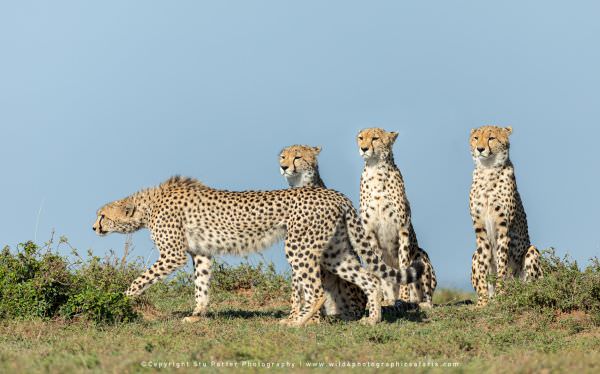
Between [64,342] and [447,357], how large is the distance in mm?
2859

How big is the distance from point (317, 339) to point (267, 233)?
1326 mm

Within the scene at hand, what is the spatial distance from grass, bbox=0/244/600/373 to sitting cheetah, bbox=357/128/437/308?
0.35 m

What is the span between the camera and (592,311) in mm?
8555

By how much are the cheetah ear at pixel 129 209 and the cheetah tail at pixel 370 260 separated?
7.17 ft

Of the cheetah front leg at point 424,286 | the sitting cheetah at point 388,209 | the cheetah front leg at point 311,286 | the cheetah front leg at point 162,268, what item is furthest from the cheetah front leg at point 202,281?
the cheetah front leg at point 424,286

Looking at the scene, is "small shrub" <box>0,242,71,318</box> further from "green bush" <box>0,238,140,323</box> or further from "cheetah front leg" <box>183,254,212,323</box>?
"cheetah front leg" <box>183,254,212,323</box>

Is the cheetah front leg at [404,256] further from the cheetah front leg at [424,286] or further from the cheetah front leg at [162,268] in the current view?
the cheetah front leg at [162,268]

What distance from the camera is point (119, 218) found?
938cm

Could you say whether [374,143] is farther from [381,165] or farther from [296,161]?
[296,161]

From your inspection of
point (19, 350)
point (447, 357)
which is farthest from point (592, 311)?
point (19, 350)

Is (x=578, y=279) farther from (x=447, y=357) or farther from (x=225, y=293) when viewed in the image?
(x=225, y=293)

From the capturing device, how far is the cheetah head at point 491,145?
990 cm

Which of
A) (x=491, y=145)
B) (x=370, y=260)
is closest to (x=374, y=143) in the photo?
(x=491, y=145)

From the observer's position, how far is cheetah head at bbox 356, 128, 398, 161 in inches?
393
